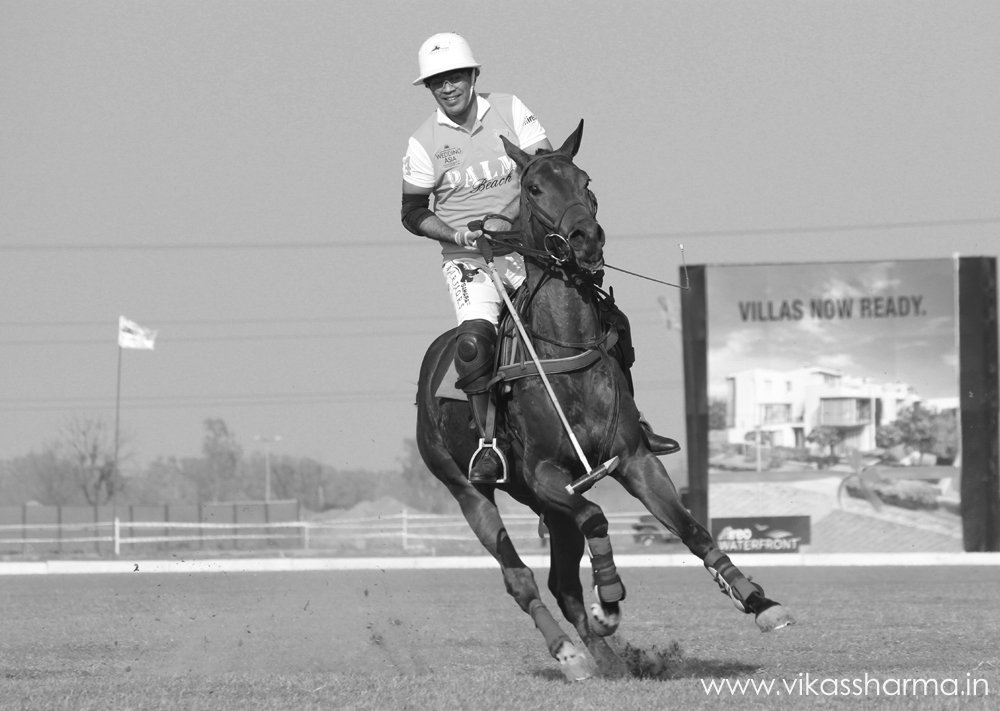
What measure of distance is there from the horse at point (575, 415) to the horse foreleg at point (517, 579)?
11 millimetres

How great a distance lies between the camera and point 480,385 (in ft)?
30.1

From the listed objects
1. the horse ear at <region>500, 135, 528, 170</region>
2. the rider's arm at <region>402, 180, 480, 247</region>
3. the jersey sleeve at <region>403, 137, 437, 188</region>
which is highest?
the jersey sleeve at <region>403, 137, 437, 188</region>

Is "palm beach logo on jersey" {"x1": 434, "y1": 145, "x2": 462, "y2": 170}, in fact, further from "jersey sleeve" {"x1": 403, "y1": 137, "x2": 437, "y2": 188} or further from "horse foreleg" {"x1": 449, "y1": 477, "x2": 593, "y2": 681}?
"horse foreleg" {"x1": 449, "y1": 477, "x2": 593, "y2": 681}

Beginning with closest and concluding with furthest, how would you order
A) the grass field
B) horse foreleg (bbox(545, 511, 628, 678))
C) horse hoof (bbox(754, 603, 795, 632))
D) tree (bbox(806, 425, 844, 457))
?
horse hoof (bbox(754, 603, 795, 632)), the grass field, horse foreleg (bbox(545, 511, 628, 678)), tree (bbox(806, 425, 844, 457))

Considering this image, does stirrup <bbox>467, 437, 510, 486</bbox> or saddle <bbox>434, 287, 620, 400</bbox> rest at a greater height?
saddle <bbox>434, 287, 620, 400</bbox>

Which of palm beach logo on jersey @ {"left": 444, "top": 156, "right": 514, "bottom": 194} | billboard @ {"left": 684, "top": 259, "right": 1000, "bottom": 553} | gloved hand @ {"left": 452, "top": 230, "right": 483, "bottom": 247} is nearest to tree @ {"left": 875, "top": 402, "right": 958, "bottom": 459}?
billboard @ {"left": 684, "top": 259, "right": 1000, "bottom": 553}

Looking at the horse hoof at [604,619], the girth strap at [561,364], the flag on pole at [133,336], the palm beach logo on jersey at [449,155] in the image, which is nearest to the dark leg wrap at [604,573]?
the horse hoof at [604,619]

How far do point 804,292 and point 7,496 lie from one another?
77.2 m

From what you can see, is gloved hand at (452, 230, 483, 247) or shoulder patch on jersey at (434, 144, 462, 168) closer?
gloved hand at (452, 230, 483, 247)

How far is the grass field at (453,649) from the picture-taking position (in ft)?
24.7

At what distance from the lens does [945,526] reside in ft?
103

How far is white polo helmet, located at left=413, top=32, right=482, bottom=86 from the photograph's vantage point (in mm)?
9336

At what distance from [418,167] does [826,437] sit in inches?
935

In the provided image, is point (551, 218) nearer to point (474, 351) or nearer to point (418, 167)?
point (474, 351)
